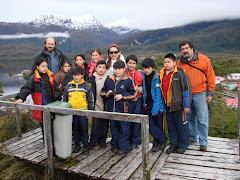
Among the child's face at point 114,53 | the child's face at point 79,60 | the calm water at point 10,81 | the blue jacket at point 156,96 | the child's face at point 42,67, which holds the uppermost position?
the child's face at point 114,53

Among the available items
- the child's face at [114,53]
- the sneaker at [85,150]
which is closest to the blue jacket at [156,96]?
the child's face at [114,53]

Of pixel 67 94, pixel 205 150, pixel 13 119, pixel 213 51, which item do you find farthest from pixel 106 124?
pixel 213 51

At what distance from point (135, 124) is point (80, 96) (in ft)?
4.13

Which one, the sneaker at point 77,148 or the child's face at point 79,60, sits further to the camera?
the child's face at point 79,60

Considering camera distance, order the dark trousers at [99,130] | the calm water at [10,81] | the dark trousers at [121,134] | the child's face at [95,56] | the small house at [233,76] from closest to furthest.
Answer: the dark trousers at [121,134]
the dark trousers at [99,130]
the child's face at [95,56]
the calm water at [10,81]
the small house at [233,76]

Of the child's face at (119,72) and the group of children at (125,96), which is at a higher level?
the child's face at (119,72)

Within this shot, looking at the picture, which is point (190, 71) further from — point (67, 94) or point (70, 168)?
point (70, 168)

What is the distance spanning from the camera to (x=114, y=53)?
495cm

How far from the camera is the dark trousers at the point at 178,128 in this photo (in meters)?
4.55

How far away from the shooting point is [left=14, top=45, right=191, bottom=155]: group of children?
4477 millimetres

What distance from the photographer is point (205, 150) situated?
4.87 m

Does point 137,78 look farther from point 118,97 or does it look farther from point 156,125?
point 156,125

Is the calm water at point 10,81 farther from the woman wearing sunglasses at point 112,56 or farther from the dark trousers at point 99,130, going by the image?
the woman wearing sunglasses at point 112,56

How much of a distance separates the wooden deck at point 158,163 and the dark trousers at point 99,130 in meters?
0.22
